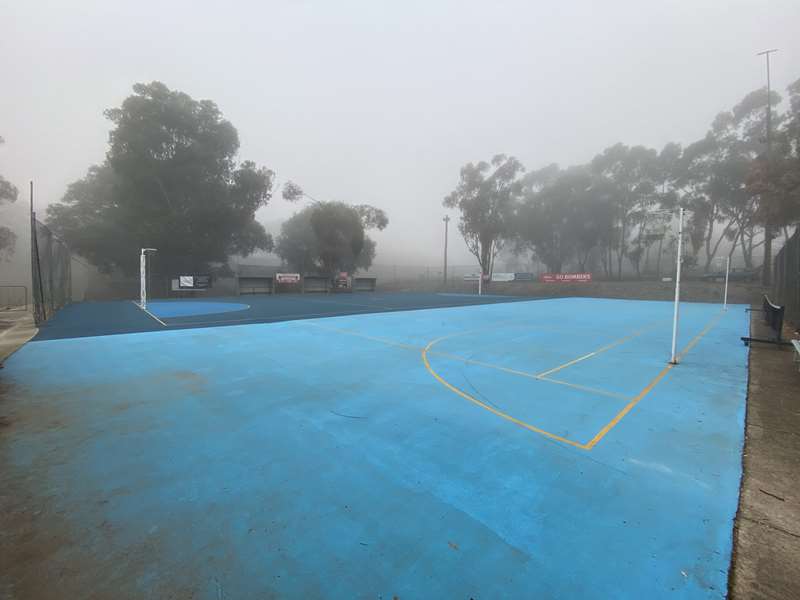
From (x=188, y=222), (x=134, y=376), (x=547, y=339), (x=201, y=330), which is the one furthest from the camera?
(x=188, y=222)

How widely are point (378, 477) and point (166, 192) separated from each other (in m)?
36.3

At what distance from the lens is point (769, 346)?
899 centimetres

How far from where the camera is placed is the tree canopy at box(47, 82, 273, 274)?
2938cm

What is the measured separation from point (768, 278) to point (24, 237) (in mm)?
63236

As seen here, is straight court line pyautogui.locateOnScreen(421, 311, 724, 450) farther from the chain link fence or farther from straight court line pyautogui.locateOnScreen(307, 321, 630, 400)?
the chain link fence

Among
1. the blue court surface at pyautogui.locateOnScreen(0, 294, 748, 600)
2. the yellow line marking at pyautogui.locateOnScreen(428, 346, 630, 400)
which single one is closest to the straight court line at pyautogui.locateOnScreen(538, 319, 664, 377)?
the blue court surface at pyautogui.locateOnScreen(0, 294, 748, 600)

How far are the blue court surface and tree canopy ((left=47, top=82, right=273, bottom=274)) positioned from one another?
28.7 m

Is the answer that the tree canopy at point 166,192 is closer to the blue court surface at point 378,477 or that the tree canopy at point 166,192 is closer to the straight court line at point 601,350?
the blue court surface at point 378,477

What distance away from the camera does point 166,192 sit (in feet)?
100

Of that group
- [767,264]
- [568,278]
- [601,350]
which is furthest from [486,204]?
[601,350]

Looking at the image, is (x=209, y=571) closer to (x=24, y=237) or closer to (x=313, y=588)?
(x=313, y=588)

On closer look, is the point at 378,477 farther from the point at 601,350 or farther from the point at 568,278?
the point at 568,278

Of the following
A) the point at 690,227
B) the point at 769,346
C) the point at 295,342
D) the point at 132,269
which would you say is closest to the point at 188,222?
the point at 132,269

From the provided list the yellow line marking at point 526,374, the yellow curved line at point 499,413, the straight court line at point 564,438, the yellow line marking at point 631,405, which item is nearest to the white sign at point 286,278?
the yellow line marking at point 526,374
